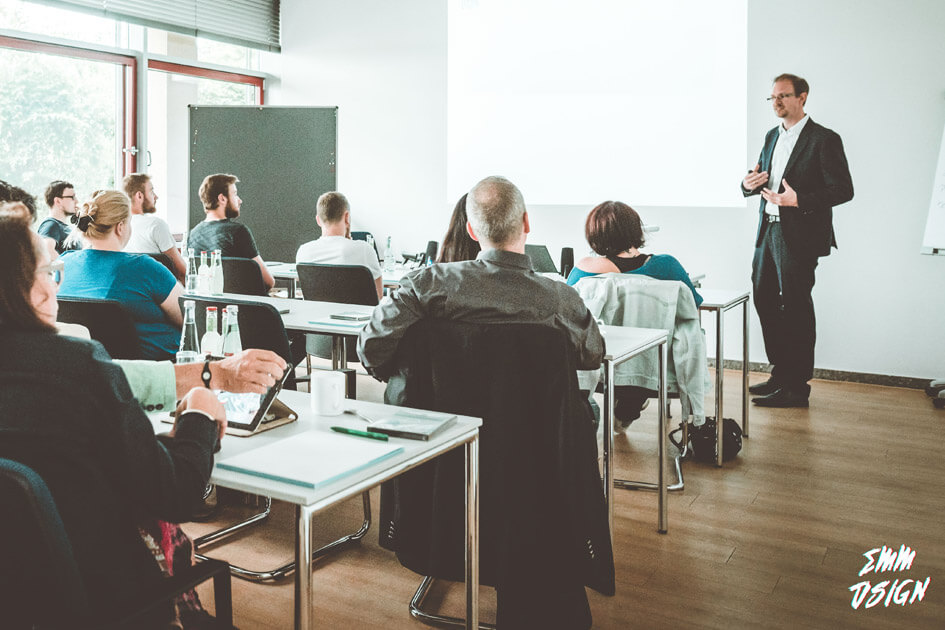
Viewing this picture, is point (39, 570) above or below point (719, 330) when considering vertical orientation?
below

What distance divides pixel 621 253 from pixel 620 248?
29 mm

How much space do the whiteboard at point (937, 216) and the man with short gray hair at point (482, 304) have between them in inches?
154

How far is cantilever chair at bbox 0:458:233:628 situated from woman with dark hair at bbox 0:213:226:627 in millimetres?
16

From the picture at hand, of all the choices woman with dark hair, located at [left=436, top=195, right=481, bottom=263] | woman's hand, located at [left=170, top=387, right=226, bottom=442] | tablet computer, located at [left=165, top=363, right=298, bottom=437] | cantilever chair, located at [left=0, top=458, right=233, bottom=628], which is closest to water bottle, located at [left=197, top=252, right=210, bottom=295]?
woman with dark hair, located at [left=436, top=195, right=481, bottom=263]

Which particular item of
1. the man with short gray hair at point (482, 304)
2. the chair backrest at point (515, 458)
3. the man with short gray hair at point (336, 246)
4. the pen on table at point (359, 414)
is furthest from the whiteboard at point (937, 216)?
the pen on table at point (359, 414)

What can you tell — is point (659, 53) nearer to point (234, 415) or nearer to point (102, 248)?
point (102, 248)

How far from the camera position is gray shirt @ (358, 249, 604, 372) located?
85.7 inches

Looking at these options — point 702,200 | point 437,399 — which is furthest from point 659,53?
point 437,399

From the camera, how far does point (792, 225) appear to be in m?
4.91

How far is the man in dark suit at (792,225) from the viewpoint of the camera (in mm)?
4875

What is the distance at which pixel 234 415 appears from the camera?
6.00 feet

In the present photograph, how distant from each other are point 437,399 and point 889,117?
4.58 metres

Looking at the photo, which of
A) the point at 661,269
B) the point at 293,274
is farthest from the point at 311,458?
the point at 293,274

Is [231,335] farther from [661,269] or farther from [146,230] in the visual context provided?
[146,230]
